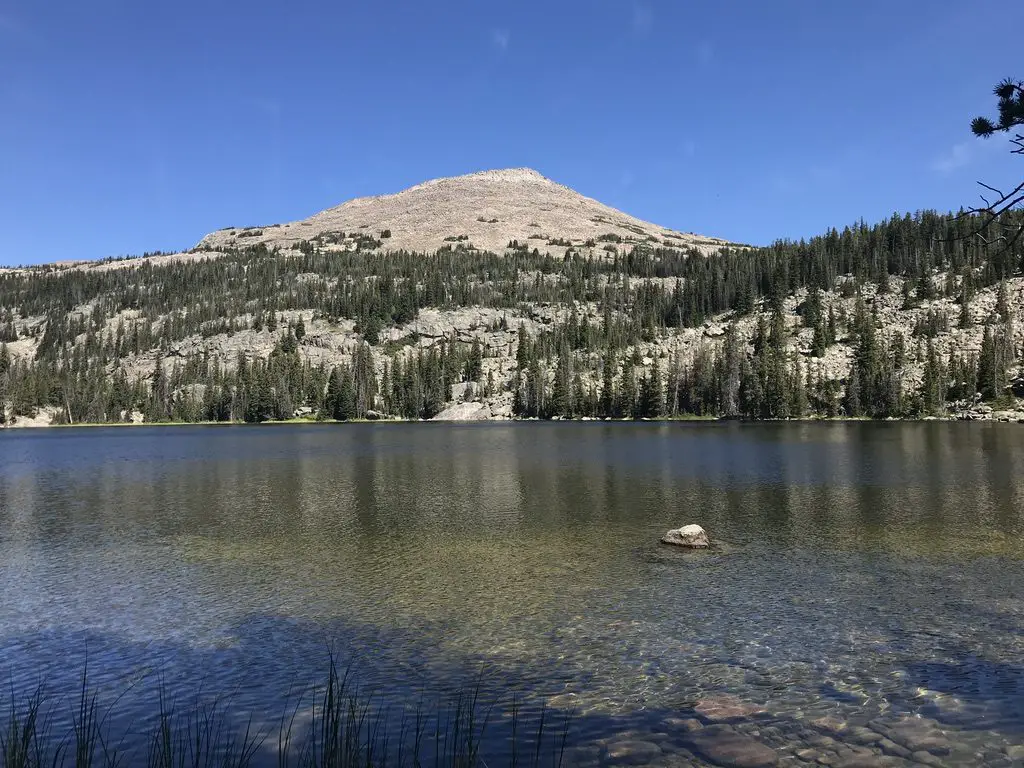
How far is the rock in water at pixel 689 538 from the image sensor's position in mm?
30578

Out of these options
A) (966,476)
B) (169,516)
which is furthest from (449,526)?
(966,476)

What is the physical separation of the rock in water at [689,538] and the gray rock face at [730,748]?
1720 cm

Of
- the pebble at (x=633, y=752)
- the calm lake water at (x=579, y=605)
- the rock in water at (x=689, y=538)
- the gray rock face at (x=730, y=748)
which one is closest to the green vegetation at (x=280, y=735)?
the calm lake water at (x=579, y=605)

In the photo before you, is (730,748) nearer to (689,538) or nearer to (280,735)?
(280,735)

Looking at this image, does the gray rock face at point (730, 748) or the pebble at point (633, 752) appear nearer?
the gray rock face at point (730, 748)

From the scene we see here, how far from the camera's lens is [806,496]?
45594mm

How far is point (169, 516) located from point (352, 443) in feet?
233

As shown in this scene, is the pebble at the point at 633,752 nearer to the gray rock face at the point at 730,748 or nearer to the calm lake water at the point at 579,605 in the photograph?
the calm lake water at the point at 579,605

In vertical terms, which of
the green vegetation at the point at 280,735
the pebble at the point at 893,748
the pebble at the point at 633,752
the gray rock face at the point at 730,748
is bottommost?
the pebble at the point at 893,748

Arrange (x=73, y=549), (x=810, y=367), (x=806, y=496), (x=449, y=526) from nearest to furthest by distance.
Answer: (x=73, y=549)
(x=449, y=526)
(x=806, y=496)
(x=810, y=367)

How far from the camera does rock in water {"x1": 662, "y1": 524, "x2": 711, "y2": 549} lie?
100 feet

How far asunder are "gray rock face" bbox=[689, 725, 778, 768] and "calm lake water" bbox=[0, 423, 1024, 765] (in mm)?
155

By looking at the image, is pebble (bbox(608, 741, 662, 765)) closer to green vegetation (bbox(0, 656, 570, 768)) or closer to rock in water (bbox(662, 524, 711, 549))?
green vegetation (bbox(0, 656, 570, 768))

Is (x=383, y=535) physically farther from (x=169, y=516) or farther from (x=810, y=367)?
(x=810, y=367)
